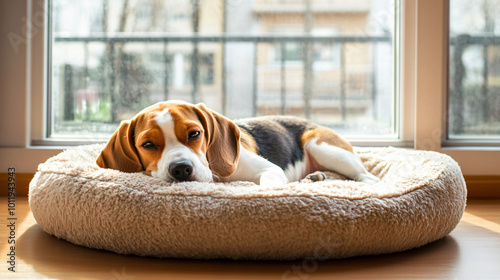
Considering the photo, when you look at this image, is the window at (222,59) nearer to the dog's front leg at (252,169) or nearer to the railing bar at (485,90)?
the railing bar at (485,90)

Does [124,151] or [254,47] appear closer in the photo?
[124,151]

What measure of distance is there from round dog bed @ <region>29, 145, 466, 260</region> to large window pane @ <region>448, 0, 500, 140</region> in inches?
65.8

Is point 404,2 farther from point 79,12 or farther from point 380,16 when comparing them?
point 79,12

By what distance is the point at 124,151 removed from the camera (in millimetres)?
2250

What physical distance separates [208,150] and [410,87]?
5.84ft

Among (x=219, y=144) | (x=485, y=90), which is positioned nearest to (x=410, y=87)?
(x=485, y=90)

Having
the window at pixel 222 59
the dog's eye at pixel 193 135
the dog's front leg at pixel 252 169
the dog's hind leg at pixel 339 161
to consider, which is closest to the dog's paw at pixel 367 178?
the dog's hind leg at pixel 339 161

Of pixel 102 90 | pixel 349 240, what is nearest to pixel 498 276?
pixel 349 240

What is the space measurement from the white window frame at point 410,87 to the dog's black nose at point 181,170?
166 centimetres

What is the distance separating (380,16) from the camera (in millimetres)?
3527

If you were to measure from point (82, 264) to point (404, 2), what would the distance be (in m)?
2.70

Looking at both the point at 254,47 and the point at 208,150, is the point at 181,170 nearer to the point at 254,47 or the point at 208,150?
the point at 208,150

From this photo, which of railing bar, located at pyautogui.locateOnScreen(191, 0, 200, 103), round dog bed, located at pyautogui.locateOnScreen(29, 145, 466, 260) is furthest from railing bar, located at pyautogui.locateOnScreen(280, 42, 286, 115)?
round dog bed, located at pyautogui.locateOnScreen(29, 145, 466, 260)

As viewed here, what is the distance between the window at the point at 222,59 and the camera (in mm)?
3543
